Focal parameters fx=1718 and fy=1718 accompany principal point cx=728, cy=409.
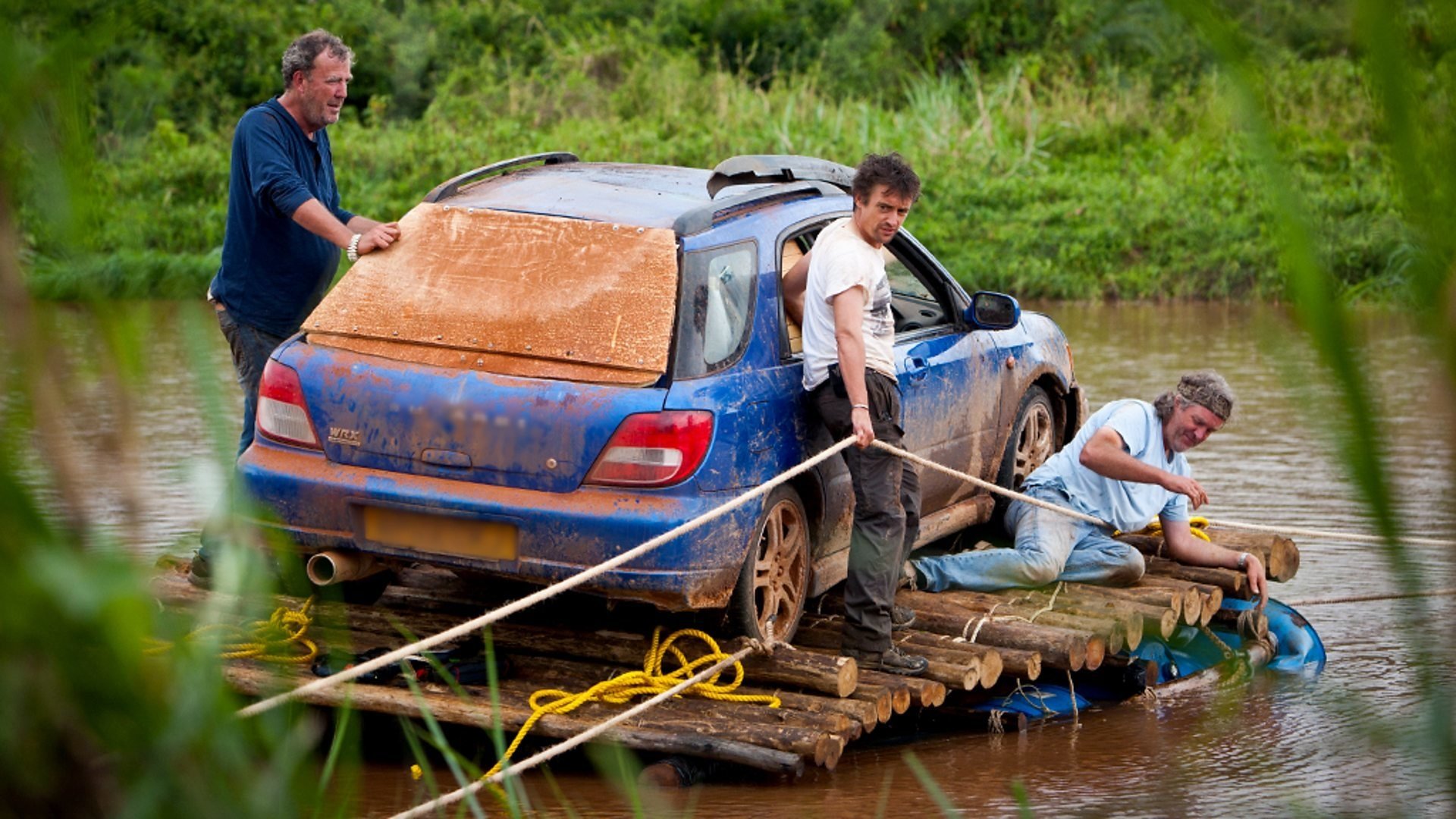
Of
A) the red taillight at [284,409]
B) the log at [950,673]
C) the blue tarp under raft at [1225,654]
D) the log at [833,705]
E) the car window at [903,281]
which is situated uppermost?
the car window at [903,281]

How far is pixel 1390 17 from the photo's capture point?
3.36ft

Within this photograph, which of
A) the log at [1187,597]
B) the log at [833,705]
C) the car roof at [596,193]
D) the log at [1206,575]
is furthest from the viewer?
the log at [1206,575]

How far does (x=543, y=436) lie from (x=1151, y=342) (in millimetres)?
12022

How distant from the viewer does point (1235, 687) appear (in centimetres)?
251

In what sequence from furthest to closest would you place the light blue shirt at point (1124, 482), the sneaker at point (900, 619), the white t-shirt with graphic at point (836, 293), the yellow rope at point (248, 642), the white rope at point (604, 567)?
the light blue shirt at point (1124, 482), the sneaker at point (900, 619), the white t-shirt with graphic at point (836, 293), the white rope at point (604, 567), the yellow rope at point (248, 642)

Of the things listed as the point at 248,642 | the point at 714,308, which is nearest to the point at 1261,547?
the point at 714,308

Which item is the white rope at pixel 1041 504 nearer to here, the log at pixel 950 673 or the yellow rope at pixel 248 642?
the log at pixel 950 673

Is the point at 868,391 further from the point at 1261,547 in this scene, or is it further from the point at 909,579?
the point at 1261,547

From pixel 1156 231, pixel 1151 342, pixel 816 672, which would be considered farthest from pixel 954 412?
pixel 1156 231

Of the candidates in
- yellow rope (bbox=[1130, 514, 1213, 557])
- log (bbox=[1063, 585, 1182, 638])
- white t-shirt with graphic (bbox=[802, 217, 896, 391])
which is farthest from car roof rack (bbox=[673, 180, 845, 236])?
yellow rope (bbox=[1130, 514, 1213, 557])

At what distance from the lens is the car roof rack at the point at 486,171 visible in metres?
6.34

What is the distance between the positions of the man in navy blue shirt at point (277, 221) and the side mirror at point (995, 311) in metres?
2.36

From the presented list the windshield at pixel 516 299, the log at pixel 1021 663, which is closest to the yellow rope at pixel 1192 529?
the log at pixel 1021 663

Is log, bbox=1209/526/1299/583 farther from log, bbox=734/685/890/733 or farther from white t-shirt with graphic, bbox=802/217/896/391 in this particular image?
log, bbox=734/685/890/733
